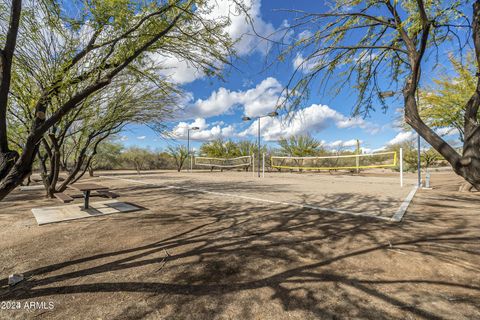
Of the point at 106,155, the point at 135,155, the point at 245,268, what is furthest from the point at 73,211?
the point at 135,155

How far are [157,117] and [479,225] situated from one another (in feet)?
26.3

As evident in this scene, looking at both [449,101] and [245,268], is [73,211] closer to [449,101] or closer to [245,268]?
[245,268]

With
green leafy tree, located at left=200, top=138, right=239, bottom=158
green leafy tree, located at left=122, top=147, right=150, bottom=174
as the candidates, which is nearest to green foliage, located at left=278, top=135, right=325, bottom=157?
green leafy tree, located at left=200, top=138, right=239, bottom=158

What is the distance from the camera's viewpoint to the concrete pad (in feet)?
14.2

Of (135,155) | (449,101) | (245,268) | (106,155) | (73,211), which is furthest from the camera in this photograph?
(135,155)

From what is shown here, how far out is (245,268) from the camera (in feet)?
7.82

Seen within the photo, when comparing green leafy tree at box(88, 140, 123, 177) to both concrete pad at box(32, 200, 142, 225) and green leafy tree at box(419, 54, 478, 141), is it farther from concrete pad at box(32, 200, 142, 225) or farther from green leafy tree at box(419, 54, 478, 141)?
green leafy tree at box(419, 54, 478, 141)

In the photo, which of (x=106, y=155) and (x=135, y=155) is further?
(x=135, y=155)

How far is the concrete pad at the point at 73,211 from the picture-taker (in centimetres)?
432

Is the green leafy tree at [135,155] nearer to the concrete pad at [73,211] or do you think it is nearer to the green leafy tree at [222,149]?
the green leafy tree at [222,149]

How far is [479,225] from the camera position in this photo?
3582 millimetres

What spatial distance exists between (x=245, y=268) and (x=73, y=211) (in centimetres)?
473

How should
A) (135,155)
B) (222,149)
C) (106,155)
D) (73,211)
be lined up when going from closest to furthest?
(73,211), (106,155), (135,155), (222,149)

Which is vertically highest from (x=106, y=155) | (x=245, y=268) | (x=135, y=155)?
(x=135, y=155)
